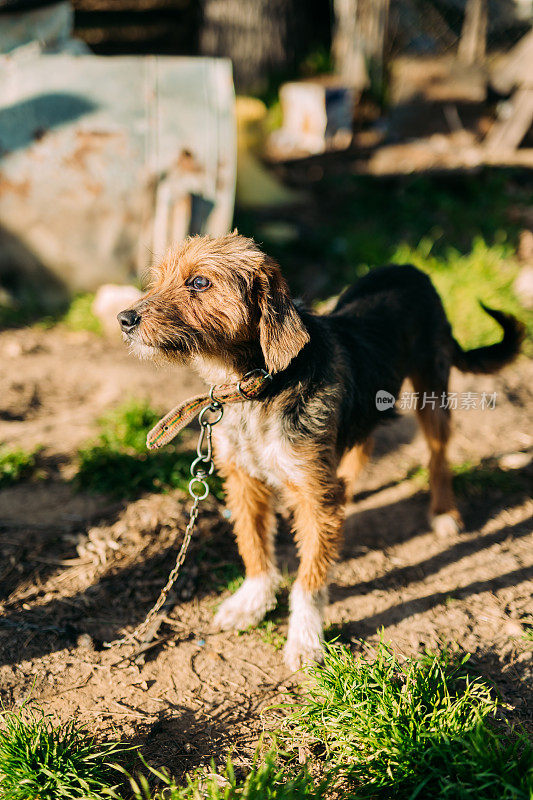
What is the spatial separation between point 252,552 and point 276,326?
134cm

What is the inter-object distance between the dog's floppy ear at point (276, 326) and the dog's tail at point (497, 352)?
5.72 feet

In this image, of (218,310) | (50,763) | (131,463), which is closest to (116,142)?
(131,463)

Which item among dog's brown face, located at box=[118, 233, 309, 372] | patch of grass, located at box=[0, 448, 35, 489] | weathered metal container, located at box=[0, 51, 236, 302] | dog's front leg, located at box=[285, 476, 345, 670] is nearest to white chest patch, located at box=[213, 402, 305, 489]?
dog's front leg, located at box=[285, 476, 345, 670]

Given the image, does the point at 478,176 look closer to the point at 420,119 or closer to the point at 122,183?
the point at 420,119

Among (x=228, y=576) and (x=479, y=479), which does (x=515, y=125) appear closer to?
(x=479, y=479)

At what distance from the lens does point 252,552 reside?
3307mm

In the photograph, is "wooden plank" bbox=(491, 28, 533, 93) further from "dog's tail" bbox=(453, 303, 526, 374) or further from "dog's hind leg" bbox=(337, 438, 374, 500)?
"dog's hind leg" bbox=(337, 438, 374, 500)

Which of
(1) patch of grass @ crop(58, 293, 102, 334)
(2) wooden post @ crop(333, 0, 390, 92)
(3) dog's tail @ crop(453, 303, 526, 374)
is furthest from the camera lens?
(2) wooden post @ crop(333, 0, 390, 92)

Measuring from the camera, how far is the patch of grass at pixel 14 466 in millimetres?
4156

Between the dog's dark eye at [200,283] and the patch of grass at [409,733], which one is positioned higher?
the dog's dark eye at [200,283]

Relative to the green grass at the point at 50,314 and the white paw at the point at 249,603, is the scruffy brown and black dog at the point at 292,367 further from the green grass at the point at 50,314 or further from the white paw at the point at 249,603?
the green grass at the point at 50,314

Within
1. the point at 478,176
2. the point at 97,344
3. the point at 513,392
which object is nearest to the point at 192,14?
the point at 478,176

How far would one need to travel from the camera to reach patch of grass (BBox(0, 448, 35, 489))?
4.16m

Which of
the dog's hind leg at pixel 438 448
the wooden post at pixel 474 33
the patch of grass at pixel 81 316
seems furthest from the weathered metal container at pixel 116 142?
the wooden post at pixel 474 33
